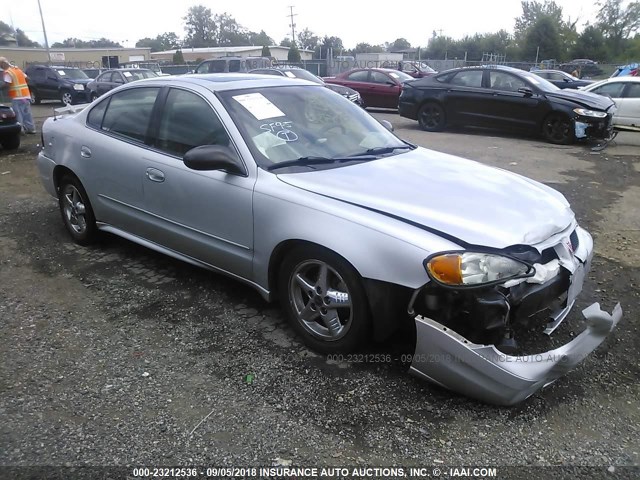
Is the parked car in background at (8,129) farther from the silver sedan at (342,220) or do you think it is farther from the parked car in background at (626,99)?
the parked car in background at (626,99)

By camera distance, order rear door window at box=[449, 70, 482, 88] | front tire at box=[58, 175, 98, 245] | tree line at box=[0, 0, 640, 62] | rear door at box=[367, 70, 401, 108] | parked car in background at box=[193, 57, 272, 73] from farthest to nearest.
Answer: tree line at box=[0, 0, 640, 62] < parked car in background at box=[193, 57, 272, 73] < rear door at box=[367, 70, 401, 108] < rear door window at box=[449, 70, 482, 88] < front tire at box=[58, 175, 98, 245]

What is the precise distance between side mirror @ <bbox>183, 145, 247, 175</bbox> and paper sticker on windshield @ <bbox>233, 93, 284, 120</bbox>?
0.43m

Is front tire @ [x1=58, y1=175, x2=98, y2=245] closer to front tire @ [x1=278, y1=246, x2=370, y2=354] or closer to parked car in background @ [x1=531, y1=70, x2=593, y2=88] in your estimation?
front tire @ [x1=278, y1=246, x2=370, y2=354]

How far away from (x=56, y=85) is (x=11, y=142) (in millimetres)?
11391

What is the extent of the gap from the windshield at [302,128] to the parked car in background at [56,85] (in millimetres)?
18522

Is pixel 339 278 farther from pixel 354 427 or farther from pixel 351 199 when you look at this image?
pixel 354 427

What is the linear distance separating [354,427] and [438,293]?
0.78m

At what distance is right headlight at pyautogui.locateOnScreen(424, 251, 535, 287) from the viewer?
99.0 inches

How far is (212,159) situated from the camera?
10.7 ft

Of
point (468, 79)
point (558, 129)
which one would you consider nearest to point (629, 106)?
point (558, 129)

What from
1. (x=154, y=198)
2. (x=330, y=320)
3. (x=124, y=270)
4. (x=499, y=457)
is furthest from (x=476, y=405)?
(x=124, y=270)

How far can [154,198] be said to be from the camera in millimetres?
3971

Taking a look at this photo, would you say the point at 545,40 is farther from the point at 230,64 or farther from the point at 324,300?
the point at 324,300

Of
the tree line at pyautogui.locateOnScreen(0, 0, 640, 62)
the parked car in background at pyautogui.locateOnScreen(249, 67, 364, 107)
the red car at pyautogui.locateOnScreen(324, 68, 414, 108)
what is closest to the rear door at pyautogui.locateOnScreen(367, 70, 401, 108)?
the red car at pyautogui.locateOnScreen(324, 68, 414, 108)
